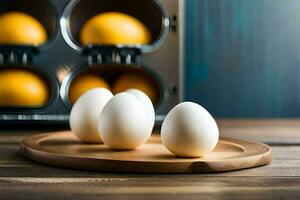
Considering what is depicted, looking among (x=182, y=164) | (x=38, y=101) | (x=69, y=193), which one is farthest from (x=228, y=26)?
(x=69, y=193)

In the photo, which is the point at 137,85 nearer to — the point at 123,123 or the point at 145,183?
the point at 123,123

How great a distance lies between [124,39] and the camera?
3.46 feet

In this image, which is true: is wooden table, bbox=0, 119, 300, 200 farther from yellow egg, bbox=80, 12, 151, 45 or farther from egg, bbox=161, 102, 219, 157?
yellow egg, bbox=80, 12, 151, 45

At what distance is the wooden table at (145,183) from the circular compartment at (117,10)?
16.3 inches

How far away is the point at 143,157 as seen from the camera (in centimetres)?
64

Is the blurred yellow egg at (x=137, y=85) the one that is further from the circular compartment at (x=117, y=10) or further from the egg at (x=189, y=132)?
the egg at (x=189, y=132)

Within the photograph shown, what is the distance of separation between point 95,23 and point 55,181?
0.56m

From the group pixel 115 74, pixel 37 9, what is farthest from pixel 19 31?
pixel 115 74

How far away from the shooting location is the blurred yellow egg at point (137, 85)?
3.58ft

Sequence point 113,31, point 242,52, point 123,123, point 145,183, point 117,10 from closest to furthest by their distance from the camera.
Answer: point 145,183
point 123,123
point 113,31
point 117,10
point 242,52

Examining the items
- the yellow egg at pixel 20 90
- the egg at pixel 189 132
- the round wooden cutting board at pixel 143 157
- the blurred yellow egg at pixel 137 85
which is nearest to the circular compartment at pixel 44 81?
the yellow egg at pixel 20 90

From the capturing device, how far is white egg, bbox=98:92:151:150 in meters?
0.67

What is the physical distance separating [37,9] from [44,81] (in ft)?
0.49

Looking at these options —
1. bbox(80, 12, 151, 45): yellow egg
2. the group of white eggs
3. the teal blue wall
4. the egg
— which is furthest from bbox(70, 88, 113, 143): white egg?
the teal blue wall
